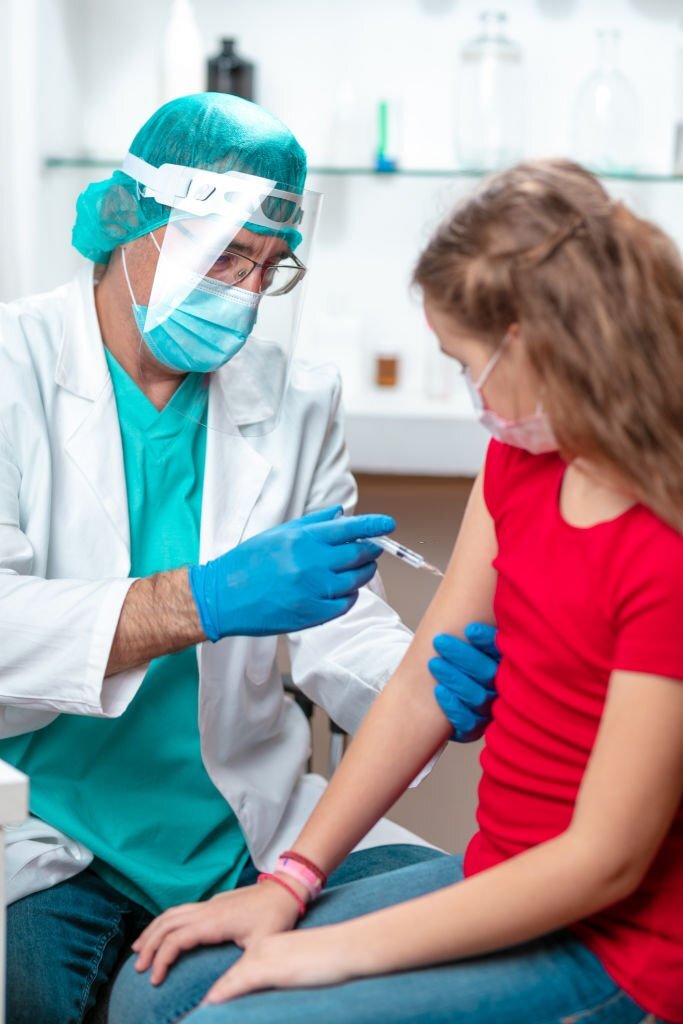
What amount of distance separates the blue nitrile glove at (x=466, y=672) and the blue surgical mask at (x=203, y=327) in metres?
0.46

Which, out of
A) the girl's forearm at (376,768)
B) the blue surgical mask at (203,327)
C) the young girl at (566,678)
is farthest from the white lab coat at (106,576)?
the young girl at (566,678)

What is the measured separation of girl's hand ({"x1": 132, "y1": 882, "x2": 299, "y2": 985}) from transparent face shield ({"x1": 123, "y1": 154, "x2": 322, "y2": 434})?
2.07 ft

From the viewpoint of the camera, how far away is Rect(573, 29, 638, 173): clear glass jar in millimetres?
2332

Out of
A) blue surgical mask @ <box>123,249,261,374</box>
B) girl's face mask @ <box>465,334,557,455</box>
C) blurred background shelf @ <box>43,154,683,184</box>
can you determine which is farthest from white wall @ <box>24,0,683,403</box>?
girl's face mask @ <box>465,334,557,455</box>

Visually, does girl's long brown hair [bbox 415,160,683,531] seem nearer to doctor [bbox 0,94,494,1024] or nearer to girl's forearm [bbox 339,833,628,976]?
girl's forearm [bbox 339,833,628,976]

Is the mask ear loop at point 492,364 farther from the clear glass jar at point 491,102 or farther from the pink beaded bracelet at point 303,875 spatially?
the clear glass jar at point 491,102

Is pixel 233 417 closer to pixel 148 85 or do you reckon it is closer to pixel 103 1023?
pixel 103 1023

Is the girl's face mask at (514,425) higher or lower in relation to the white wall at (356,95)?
lower

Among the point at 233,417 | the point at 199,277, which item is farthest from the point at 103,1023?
the point at 199,277

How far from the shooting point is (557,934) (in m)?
0.90

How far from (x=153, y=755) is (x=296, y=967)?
0.57 metres

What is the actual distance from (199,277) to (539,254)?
0.56m

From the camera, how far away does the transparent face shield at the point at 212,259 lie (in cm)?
130

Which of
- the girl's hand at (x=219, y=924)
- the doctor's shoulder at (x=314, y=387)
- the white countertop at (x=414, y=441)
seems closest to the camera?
the girl's hand at (x=219, y=924)
